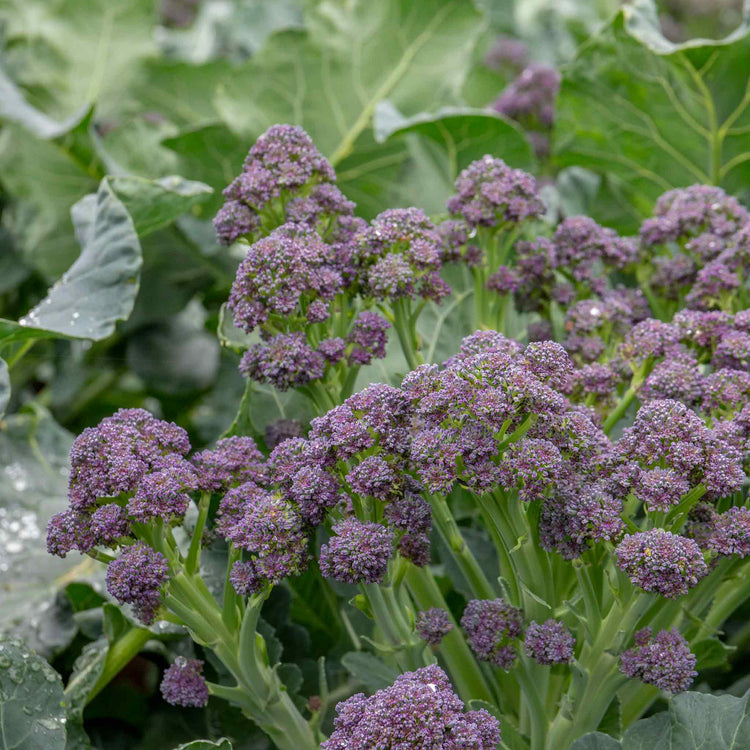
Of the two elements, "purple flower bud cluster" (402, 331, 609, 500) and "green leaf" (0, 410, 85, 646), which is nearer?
"purple flower bud cluster" (402, 331, 609, 500)

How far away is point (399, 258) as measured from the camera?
20.9 inches

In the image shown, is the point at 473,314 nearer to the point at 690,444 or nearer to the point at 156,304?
the point at 690,444

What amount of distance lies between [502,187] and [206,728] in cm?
44

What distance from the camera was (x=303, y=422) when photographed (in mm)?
613

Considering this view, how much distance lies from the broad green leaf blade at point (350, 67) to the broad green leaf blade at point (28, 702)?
64cm

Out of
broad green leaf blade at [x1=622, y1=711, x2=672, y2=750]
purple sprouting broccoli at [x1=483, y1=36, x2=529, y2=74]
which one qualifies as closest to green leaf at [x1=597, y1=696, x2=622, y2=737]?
broad green leaf blade at [x1=622, y1=711, x2=672, y2=750]

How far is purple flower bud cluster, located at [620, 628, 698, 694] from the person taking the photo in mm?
462

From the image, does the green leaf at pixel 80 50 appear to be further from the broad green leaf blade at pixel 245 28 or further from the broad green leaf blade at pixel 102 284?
the broad green leaf blade at pixel 102 284

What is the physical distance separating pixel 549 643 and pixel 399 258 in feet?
0.72

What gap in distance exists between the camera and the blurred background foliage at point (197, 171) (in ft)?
2.29

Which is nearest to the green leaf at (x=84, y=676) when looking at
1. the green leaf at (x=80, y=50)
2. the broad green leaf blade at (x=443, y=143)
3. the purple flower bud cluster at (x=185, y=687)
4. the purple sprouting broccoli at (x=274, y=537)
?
the purple flower bud cluster at (x=185, y=687)

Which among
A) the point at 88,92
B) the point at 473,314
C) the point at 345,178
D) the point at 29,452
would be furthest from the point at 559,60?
the point at 29,452

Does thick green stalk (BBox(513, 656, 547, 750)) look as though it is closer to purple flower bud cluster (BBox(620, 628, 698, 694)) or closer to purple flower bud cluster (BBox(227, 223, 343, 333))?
purple flower bud cluster (BBox(620, 628, 698, 694))

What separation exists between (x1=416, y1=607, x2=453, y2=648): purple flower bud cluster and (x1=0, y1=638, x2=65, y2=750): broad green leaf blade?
21 centimetres
